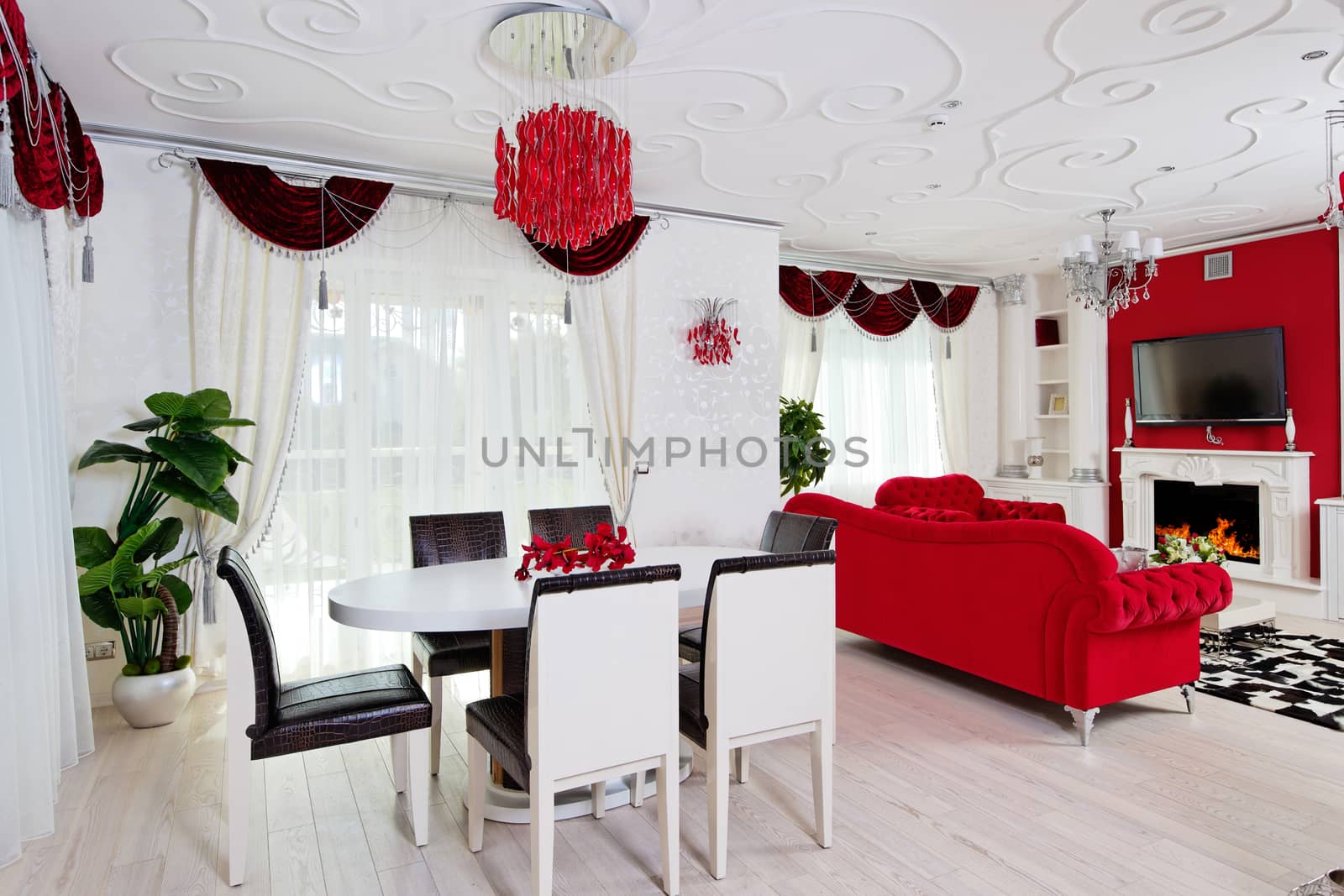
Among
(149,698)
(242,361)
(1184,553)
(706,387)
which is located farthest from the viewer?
(706,387)

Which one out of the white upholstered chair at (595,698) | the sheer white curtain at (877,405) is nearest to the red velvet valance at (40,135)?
the white upholstered chair at (595,698)

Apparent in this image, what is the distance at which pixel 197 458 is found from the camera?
12.0 ft

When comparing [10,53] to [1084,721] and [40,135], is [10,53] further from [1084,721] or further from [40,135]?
[1084,721]

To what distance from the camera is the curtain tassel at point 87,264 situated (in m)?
3.74

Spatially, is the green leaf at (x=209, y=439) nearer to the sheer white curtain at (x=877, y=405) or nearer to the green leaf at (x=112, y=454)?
the green leaf at (x=112, y=454)

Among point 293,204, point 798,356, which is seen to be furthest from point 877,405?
point 293,204

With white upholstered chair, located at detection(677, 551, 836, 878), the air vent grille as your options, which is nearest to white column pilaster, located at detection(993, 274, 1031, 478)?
the air vent grille

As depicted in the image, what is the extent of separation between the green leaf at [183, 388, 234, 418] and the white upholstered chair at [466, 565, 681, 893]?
2251 millimetres

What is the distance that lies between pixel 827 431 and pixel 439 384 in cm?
348

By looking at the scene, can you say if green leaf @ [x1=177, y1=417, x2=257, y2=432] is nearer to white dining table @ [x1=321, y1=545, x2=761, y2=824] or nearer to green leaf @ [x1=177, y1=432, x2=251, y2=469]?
green leaf @ [x1=177, y1=432, x2=251, y2=469]

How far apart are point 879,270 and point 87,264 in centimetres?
569

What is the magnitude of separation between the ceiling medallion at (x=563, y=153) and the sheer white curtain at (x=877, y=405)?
4244 millimetres

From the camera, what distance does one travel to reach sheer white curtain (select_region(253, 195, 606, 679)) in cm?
445

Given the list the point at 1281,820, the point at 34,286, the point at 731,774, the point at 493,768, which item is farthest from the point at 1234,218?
the point at 34,286
